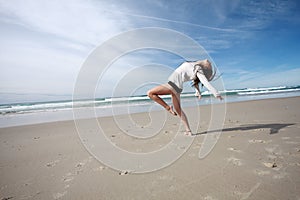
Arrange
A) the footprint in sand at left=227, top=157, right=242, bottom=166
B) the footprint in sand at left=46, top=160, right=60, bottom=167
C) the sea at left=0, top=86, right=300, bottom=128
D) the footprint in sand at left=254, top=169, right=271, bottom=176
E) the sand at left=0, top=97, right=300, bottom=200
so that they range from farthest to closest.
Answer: the sea at left=0, top=86, right=300, bottom=128 → the footprint in sand at left=46, top=160, right=60, bottom=167 → the footprint in sand at left=227, top=157, right=242, bottom=166 → the footprint in sand at left=254, top=169, right=271, bottom=176 → the sand at left=0, top=97, right=300, bottom=200

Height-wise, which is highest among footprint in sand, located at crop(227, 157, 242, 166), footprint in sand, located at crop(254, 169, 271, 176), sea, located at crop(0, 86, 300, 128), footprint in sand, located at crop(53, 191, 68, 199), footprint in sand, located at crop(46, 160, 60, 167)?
sea, located at crop(0, 86, 300, 128)

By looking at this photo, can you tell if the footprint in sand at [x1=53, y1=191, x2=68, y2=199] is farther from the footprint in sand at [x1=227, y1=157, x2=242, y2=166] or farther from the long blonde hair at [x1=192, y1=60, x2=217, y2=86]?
the long blonde hair at [x1=192, y1=60, x2=217, y2=86]

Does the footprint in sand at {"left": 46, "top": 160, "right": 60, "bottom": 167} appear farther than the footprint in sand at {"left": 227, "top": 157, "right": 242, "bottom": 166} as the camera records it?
Yes

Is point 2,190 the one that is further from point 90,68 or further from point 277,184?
point 277,184

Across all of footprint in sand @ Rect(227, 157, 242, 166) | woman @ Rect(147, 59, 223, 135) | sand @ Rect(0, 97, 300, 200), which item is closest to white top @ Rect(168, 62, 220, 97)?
woman @ Rect(147, 59, 223, 135)

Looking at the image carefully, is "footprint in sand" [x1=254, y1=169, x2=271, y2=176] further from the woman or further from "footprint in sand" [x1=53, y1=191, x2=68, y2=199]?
"footprint in sand" [x1=53, y1=191, x2=68, y2=199]

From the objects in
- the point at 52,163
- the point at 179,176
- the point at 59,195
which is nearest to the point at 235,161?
the point at 179,176

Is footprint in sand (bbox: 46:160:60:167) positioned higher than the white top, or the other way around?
the white top

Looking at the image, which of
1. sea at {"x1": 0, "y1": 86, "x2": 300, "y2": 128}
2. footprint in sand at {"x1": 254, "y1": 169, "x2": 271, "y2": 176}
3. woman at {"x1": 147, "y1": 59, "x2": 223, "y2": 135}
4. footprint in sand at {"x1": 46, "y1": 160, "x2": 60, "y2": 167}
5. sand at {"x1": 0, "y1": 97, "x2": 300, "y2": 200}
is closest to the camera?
sand at {"x1": 0, "y1": 97, "x2": 300, "y2": 200}

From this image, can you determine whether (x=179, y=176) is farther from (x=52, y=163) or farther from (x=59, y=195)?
(x=52, y=163)

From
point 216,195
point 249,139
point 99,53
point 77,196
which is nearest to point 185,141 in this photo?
point 249,139

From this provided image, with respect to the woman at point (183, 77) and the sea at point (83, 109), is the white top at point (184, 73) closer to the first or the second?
the woman at point (183, 77)

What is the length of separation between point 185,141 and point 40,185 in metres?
2.71

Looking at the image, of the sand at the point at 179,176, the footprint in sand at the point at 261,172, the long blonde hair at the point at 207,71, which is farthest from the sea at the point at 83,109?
the footprint in sand at the point at 261,172
